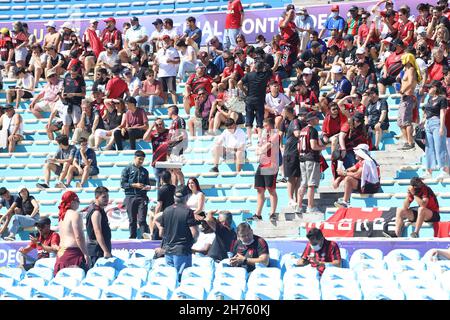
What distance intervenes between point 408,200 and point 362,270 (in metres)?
2.66

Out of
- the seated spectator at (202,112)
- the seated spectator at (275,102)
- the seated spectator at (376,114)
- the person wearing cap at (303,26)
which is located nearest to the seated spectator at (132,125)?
the seated spectator at (202,112)

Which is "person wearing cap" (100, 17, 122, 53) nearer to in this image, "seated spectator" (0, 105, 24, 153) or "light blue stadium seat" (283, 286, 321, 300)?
"seated spectator" (0, 105, 24, 153)

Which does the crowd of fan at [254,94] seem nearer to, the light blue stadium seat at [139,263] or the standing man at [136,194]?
the standing man at [136,194]

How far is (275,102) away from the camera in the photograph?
1884cm

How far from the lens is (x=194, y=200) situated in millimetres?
16234

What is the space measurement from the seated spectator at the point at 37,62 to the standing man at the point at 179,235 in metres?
9.47

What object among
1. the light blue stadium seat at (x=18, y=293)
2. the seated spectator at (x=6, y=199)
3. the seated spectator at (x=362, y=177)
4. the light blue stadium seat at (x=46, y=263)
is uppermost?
the seated spectator at (x=362, y=177)

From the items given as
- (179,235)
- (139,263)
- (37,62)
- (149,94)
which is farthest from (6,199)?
(37,62)

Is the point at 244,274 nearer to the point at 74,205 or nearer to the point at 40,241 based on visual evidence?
the point at 74,205

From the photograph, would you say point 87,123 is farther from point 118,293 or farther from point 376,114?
point 118,293

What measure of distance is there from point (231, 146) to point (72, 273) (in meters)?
5.26

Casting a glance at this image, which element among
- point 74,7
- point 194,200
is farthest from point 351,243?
point 74,7

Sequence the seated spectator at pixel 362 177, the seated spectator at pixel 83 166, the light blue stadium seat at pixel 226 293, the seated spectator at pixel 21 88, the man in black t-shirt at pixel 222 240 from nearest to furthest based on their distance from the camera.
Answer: the light blue stadium seat at pixel 226 293
the man in black t-shirt at pixel 222 240
the seated spectator at pixel 362 177
the seated spectator at pixel 83 166
the seated spectator at pixel 21 88

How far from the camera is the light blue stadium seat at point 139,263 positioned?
14025mm
